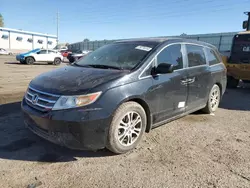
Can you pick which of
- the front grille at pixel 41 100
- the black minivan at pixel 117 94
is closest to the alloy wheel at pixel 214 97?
the black minivan at pixel 117 94

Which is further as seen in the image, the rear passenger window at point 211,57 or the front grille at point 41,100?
the rear passenger window at point 211,57

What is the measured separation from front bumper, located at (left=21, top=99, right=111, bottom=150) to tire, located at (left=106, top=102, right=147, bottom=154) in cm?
13

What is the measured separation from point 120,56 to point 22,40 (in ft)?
210

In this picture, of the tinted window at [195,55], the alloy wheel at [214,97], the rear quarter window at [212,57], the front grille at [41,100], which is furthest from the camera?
the alloy wheel at [214,97]

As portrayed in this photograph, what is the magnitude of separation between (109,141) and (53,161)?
811 millimetres

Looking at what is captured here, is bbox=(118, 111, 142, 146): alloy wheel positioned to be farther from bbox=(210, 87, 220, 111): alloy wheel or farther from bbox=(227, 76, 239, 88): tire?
bbox=(227, 76, 239, 88): tire

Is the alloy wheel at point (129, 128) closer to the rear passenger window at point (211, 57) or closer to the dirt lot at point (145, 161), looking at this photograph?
the dirt lot at point (145, 161)

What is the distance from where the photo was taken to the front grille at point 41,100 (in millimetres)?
3021

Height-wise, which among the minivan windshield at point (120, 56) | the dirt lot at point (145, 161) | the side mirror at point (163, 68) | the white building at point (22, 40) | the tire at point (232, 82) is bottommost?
the dirt lot at point (145, 161)

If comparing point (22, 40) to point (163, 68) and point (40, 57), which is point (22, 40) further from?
point (163, 68)

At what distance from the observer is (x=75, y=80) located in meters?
3.32

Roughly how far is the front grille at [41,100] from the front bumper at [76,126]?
0.08 m

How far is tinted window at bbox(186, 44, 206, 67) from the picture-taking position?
461cm

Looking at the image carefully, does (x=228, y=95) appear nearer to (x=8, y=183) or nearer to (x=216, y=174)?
(x=216, y=174)
